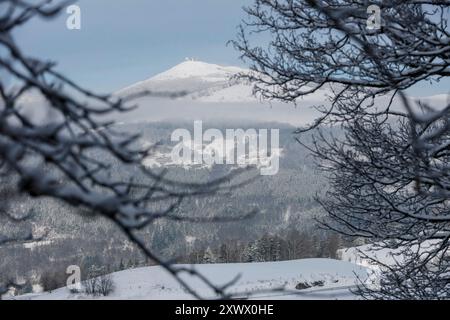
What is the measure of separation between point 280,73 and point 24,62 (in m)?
3.98

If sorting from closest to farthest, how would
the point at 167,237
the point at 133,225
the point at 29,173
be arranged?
the point at 29,173 → the point at 133,225 → the point at 167,237

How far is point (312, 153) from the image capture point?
5.02 m

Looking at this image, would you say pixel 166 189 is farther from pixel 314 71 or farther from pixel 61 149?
pixel 314 71

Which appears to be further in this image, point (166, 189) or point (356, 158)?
point (356, 158)

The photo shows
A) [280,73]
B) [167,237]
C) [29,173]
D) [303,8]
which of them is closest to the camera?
[29,173]

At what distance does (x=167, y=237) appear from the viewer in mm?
124438

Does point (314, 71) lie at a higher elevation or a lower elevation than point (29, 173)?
higher

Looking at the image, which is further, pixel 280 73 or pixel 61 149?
pixel 280 73
